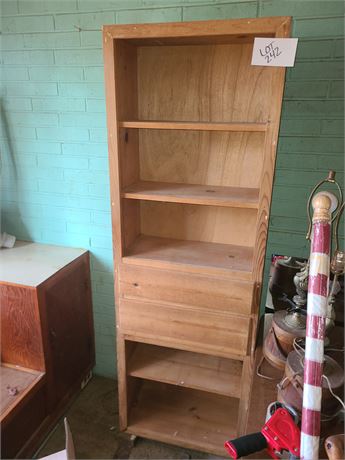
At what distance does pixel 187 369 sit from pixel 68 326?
2.32ft

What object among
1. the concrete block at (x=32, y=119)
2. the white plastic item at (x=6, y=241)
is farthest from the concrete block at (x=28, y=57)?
the white plastic item at (x=6, y=241)

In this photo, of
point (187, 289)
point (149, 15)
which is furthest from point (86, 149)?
point (187, 289)

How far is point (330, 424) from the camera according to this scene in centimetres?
93

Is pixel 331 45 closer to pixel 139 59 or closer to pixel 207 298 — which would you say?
pixel 139 59

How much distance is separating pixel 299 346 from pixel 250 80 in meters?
1.05

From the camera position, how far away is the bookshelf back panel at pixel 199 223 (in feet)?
5.31

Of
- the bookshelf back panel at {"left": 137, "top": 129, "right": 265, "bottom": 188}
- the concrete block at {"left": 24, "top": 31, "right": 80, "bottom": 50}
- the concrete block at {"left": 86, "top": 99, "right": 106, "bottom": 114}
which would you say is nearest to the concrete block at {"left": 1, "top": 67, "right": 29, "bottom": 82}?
the concrete block at {"left": 24, "top": 31, "right": 80, "bottom": 50}

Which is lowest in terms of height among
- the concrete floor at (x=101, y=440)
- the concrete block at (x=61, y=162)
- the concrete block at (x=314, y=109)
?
the concrete floor at (x=101, y=440)

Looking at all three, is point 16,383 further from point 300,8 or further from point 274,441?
point 300,8

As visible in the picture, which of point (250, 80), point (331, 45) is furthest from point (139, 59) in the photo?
point (331, 45)

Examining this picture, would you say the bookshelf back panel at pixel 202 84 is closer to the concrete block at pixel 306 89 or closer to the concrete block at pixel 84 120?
the concrete block at pixel 306 89

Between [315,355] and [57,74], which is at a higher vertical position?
[57,74]

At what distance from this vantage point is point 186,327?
156 cm

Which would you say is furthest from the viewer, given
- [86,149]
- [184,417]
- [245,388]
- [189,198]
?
[184,417]
